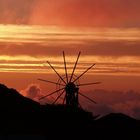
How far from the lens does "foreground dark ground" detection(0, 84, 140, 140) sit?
81.9 meters

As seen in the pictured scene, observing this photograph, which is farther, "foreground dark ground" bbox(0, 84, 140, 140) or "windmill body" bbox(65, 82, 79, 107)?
"windmill body" bbox(65, 82, 79, 107)

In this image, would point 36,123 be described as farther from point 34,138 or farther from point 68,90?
A: point 68,90

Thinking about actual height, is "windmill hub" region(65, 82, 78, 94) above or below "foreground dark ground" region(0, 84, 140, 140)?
above

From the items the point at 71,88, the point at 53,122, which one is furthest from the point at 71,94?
the point at 53,122

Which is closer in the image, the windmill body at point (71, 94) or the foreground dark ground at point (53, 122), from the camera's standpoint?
the foreground dark ground at point (53, 122)

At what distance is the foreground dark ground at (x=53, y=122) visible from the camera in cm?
8194

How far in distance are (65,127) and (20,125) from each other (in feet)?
79.9

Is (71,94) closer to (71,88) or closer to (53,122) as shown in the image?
(71,88)

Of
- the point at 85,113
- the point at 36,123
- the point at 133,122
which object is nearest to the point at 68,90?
the point at 85,113

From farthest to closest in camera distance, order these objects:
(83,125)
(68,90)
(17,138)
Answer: (68,90)
(83,125)
(17,138)

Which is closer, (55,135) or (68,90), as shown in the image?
(55,135)

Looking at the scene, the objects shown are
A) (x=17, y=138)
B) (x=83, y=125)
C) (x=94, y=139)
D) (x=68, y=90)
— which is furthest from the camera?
(x=68, y=90)

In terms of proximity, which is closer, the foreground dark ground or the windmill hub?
the foreground dark ground

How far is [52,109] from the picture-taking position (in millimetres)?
106250
